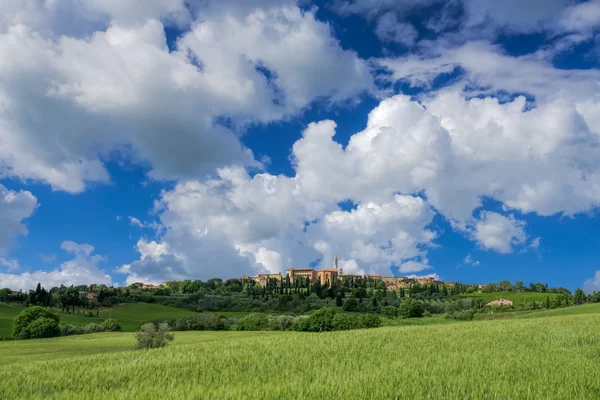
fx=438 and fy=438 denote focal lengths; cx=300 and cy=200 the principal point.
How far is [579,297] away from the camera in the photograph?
139 meters

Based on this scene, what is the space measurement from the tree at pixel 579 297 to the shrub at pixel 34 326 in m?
145

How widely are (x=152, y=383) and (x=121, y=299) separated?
18213 cm

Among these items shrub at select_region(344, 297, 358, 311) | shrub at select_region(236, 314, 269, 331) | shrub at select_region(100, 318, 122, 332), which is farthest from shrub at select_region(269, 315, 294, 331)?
shrub at select_region(344, 297, 358, 311)

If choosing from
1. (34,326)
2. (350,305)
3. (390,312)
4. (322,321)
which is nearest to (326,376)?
(322,321)

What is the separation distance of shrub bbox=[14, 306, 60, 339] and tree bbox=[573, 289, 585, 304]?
474 feet

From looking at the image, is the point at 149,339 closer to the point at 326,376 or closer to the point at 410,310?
the point at 326,376

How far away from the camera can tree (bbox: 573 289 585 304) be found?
13620cm

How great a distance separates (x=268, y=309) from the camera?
514 feet

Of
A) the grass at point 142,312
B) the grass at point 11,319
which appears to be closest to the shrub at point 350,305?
the grass at point 142,312

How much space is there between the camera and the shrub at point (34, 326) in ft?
295

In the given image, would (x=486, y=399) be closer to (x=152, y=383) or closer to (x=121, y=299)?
(x=152, y=383)

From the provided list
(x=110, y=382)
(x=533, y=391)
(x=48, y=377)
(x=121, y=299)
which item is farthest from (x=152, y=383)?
(x=121, y=299)

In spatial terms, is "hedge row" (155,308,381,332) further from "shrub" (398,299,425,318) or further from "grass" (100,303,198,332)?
"grass" (100,303,198,332)

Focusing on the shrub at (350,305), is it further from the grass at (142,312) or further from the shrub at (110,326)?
the shrub at (110,326)
